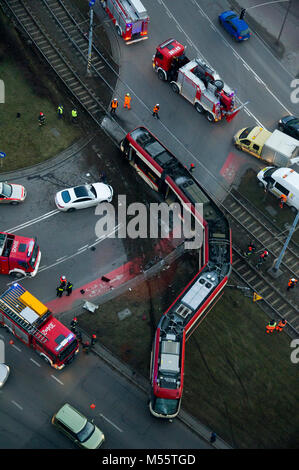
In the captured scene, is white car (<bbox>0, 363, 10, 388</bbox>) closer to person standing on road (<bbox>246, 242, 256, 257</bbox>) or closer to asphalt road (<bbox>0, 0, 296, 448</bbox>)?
asphalt road (<bbox>0, 0, 296, 448</bbox>)

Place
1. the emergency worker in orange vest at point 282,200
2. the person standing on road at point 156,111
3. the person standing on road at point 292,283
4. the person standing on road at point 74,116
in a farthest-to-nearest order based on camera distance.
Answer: the person standing on road at point 156,111 → the person standing on road at point 74,116 → the emergency worker in orange vest at point 282,200 → the person standing on road at point 292,283

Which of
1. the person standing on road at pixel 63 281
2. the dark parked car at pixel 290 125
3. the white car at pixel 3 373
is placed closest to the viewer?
the white car at pixel 3 373

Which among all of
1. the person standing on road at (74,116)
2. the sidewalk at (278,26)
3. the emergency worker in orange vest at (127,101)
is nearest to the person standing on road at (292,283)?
the emergency worker in orange vest at (127,101)

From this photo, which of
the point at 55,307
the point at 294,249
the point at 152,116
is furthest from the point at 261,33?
the point at 55,307

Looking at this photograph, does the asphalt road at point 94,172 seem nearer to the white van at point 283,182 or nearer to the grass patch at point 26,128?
the grass patch at point 26,128

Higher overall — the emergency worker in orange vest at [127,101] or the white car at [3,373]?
the emergency worker in orange vest at [127,101]
